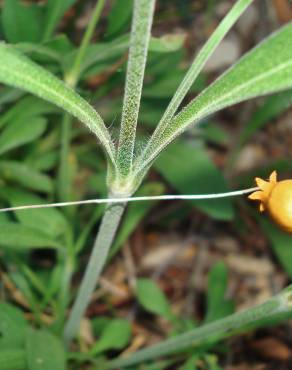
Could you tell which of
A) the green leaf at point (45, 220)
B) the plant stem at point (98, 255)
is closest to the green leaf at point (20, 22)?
the green leaf at point (45, 220)

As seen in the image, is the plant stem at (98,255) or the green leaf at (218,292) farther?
the green leaf at (218,292)

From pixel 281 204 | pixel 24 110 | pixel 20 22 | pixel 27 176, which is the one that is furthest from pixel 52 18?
pixel 281 204

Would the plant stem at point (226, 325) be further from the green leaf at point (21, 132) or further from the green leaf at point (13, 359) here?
the green leaf at point (21, 132)

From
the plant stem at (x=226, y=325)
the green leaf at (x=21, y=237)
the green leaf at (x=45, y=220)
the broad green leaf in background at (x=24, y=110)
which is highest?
the broad green leaf in background at (x=24, y=110)

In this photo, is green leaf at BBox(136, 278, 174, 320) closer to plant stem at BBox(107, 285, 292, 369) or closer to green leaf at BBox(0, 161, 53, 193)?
plant stem at BBox(107, 285, 292, 369)

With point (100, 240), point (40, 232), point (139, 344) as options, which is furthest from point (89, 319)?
point (100, 240)

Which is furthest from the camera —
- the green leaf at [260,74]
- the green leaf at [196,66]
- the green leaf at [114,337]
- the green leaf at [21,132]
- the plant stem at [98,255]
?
the green leaf at [114,337]

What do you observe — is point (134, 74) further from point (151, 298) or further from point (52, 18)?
point (151, 298)

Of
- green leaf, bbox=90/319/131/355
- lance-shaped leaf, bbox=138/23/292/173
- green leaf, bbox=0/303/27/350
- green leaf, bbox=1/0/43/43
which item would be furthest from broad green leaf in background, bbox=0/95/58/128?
lance-shaped leaf, bbox=138/23/292/173
